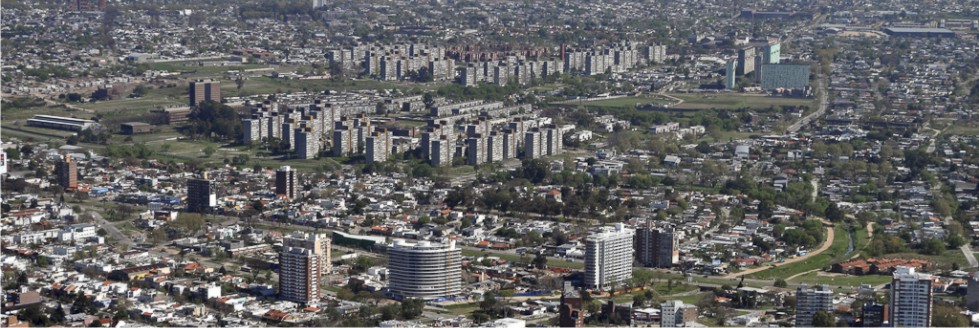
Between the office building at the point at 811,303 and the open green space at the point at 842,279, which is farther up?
the office building at the point at 811,303

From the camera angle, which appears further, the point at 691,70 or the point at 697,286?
the point at 691,70

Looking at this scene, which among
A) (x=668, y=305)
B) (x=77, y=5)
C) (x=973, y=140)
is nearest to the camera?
(x=668, y=305)

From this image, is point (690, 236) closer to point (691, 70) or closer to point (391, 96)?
point (391, 96)

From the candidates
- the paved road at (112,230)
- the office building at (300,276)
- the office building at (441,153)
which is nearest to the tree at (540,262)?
the office building at (300,276)

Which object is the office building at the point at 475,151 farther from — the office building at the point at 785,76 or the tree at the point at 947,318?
the tree at the point at 947,318

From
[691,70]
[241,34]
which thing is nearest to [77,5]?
[241,34]

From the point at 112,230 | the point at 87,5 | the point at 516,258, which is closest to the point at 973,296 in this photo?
the point at 516,258

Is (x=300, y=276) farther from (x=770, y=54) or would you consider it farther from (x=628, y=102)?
(x=770, y=54)
